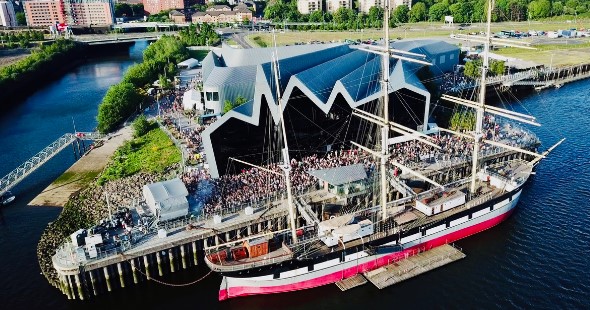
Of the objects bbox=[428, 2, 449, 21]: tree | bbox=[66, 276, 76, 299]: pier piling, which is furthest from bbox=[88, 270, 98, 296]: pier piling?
bbox=[428, 2, 449, 21]: tree

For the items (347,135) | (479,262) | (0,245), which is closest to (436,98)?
(347,135)

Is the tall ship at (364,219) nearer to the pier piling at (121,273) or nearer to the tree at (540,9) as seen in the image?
the pier piling at (121,273)

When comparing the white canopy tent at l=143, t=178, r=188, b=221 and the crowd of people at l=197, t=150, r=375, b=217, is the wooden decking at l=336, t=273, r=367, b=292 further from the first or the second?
the white canopy tent at l=143, t=178, r=188, b=221

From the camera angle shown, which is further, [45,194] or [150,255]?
[45,194]

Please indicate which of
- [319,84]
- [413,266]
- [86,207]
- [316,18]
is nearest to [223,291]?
[413,266]

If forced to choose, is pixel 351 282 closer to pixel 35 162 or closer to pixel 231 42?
pixel 35 162

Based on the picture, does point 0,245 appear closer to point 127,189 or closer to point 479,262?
point 127,189
